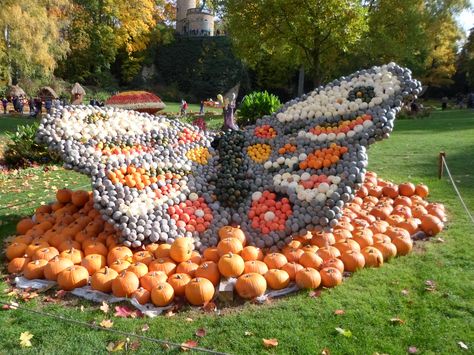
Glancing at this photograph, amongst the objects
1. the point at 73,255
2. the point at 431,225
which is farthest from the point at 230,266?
the point at 431,225

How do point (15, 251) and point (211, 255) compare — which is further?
point (15, 251)

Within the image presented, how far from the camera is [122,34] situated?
4428 centimetres

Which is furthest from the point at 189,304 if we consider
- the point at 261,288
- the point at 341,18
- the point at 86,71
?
the point at 86,71

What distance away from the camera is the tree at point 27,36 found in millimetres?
27375

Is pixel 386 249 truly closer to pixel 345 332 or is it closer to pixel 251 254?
pixel 251 254

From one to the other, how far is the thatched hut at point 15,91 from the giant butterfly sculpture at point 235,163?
2941cm

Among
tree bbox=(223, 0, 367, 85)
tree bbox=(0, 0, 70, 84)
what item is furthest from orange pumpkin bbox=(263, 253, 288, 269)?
tree bbox=(0, 0, 70, 84)

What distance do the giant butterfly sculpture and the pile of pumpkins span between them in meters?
0.36

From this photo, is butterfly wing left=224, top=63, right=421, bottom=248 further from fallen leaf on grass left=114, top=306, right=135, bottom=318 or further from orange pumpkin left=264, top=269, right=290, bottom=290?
fallen leaf on grass left=114, top=306, right=135, bottom=318

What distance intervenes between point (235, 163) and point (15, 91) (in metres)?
31.1

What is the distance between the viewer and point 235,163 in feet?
24.7

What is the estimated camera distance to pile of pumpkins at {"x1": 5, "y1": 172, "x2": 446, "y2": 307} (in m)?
5.04

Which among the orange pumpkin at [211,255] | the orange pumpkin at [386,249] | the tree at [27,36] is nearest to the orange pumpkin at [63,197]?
the orange pumpkin at [211,255]

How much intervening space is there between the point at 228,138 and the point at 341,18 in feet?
60.9
